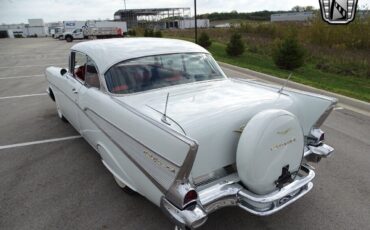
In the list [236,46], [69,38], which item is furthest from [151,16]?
[236,46]

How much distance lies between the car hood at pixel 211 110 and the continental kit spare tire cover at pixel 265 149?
5.8 inches

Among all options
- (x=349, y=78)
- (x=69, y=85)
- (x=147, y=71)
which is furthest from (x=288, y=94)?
(x=349, y=78)

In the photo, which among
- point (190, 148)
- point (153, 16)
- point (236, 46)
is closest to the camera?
point (190, 148)

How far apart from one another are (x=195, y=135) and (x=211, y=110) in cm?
40

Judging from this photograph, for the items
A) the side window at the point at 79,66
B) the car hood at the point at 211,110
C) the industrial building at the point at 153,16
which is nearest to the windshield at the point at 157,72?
the car hood at the point at 211,110

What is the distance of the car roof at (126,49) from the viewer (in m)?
3.78

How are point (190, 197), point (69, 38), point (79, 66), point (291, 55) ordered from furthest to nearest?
1. point (69, 38)
2. point (291, 55)
3. point (79, 66)
4. point (190, 197)

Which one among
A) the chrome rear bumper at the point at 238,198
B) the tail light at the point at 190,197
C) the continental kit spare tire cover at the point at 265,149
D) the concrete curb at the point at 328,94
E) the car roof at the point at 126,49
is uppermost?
the car roof at the point at 126,49

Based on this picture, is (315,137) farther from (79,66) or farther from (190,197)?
(79,66)

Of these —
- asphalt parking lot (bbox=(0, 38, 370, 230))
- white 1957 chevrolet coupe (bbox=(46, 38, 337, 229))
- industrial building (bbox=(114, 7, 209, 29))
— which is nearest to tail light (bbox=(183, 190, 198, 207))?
white 1957 chevrolet coupe (bbox=(46, 38, 337, 229))

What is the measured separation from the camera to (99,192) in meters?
3.52

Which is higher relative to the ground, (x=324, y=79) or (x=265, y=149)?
(x=265, y=149)

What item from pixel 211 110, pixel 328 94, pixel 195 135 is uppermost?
pixel 211 110

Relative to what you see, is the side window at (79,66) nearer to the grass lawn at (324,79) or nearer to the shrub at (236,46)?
the grass lawn at (324,79)
